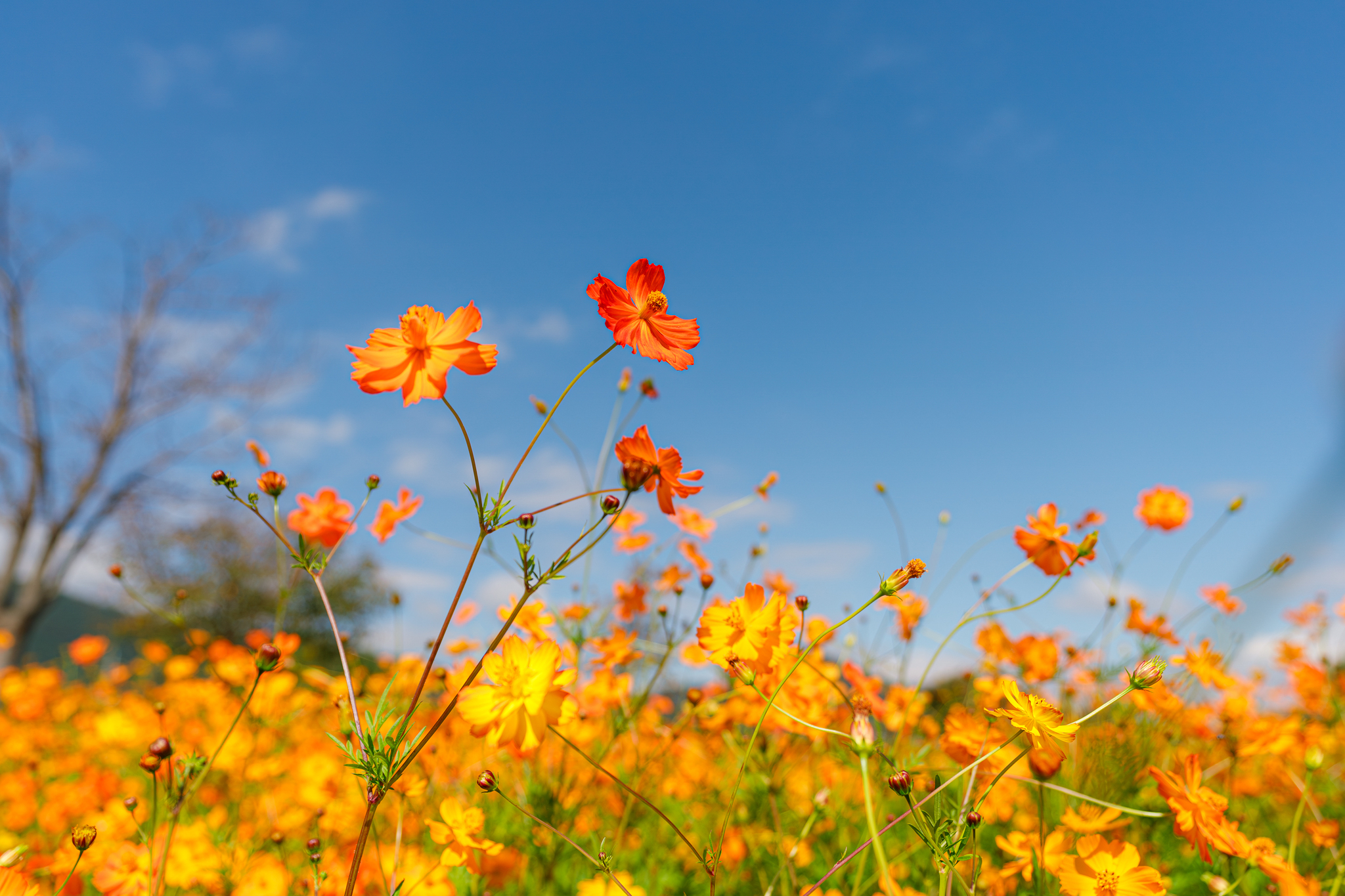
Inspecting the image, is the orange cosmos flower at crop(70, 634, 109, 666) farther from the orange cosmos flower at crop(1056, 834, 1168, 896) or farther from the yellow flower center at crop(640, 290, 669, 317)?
the orange cosmos flower at crop(1056, 834, 1168, 896)

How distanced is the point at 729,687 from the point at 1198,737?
8.04 feet

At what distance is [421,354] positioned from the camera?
36.0 inches

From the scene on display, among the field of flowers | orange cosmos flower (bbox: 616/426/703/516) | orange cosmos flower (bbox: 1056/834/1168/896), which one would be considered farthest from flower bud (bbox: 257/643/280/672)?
orange cosmos flower (bbox: 1056/834/1168/896)

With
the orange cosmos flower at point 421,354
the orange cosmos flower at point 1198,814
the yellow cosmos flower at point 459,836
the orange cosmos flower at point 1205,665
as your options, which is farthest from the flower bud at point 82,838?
the orange cosmos flower at point 1205,665

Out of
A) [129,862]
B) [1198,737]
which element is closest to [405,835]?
[129,862]

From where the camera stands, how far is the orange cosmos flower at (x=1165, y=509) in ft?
6.90

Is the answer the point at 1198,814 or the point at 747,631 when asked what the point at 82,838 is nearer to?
the point at 747,631

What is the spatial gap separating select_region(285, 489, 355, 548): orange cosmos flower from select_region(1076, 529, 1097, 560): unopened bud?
Result: 1.30 m

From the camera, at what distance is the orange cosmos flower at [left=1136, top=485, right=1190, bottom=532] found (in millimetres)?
2104

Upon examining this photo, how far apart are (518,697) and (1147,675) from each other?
86 cm

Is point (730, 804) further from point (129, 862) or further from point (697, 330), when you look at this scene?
point (129, 862)

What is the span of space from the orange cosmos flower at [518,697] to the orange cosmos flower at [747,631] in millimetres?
272

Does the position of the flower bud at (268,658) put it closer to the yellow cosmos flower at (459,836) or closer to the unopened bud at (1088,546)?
the yellow cosmos flower at (459,836)

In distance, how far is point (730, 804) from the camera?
89 cm
